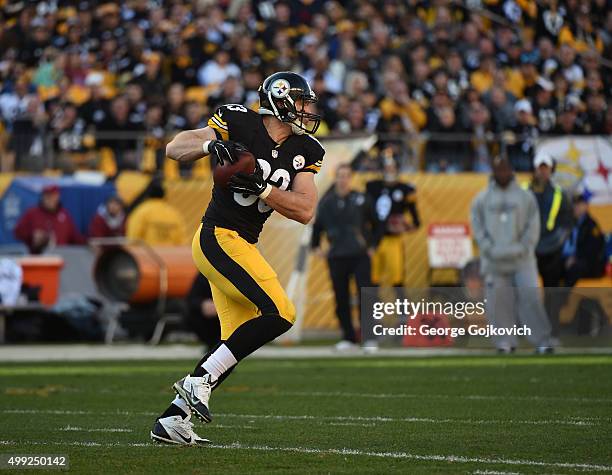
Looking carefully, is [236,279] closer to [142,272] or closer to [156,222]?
[142,272]

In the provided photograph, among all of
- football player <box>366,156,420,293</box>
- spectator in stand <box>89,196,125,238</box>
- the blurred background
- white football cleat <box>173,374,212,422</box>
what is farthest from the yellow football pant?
white football cleat <box>173,374,212,422</box>


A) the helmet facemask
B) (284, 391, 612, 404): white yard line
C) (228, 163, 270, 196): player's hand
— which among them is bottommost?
(284, 391, 612, 404): white yard line

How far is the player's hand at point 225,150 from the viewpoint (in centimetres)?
637

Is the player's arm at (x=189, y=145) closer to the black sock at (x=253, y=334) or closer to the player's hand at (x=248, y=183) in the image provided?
the player's hand at (x=248, y=183)

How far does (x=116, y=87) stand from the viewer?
18297mm

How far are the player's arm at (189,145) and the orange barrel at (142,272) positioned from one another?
8766 millimetres

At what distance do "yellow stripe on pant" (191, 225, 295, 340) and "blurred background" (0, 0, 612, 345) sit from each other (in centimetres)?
669

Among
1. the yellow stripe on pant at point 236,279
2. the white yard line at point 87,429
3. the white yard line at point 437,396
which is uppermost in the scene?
the yellow stripe on pant at point 236,279

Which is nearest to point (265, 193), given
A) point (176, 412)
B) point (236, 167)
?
point (236, 167)

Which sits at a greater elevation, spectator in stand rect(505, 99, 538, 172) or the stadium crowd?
the stadium crowd

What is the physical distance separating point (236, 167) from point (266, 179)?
38cm

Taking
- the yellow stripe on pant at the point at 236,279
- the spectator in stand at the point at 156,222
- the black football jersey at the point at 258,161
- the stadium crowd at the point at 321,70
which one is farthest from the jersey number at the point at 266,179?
the stadium crowd at the point at 321,70

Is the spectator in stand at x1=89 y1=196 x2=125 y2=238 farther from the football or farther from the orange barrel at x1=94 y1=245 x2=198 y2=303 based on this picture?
the football

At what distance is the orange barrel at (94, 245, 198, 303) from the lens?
50.5 ft
